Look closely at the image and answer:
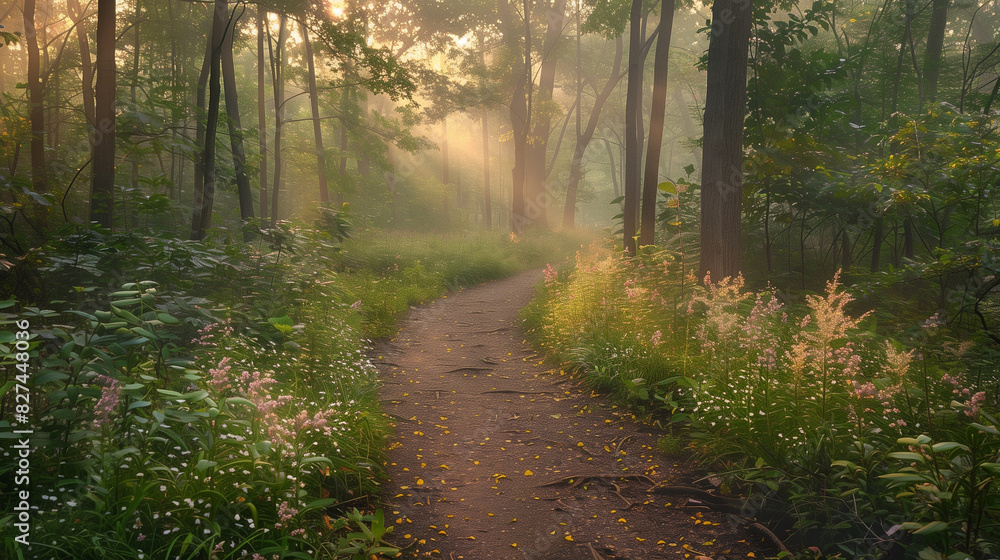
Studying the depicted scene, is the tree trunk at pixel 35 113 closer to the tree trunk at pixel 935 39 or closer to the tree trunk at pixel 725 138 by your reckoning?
the tree trunk at pixel 725 138

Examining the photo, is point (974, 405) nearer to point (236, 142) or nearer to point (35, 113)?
point (236, 142)

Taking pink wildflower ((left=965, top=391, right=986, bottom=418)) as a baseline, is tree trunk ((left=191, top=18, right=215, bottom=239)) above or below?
above

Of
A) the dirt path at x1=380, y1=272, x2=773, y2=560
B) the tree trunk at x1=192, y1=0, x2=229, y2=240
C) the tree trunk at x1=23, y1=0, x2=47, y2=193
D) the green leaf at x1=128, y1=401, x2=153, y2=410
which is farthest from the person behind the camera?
the tree trunk at x1=23, y1=0, x2=47, y2=193

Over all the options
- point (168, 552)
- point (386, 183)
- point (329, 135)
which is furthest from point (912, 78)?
point (329, 135)

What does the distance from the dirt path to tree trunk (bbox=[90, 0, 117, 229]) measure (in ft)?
12.7

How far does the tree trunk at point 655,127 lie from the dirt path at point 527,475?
3890mm

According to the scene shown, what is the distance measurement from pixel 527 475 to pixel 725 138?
5352 millimetres

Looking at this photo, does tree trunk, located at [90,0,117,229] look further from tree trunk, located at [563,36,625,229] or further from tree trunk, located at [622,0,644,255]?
tree trunk, located at [563,36,625,229]

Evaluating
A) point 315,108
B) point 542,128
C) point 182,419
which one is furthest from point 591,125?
point 182,419

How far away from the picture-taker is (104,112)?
228 inches

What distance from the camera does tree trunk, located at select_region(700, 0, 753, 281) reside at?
6570 millimetres

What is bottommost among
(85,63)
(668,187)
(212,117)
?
(668,187)

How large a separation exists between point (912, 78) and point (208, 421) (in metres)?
14.1

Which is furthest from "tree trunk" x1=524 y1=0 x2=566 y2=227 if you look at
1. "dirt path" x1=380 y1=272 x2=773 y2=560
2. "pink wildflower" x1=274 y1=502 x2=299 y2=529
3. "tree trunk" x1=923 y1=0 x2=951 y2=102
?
"pink wildflower" x1=274 y1=502 x2=299 y2=529
